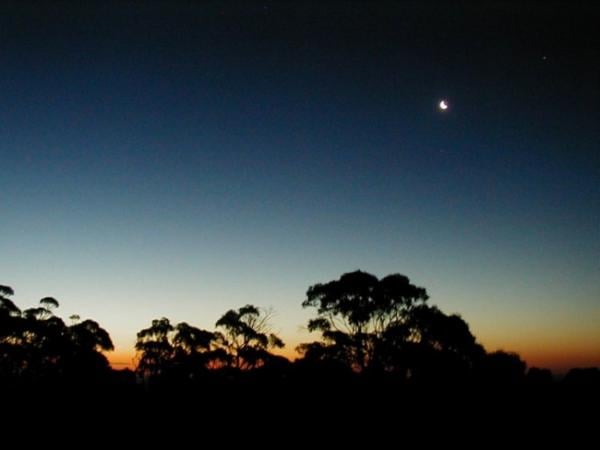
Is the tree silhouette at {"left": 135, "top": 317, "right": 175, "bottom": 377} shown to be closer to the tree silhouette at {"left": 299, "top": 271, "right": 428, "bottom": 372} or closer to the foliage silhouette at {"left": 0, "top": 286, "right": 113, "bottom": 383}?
the foliage silhouette at {"left": 0, "top": 286, "right": 113, "bottom": 383}

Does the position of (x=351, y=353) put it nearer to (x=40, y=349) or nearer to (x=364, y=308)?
(x=364, y=308)

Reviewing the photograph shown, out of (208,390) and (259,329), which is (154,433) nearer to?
(208,390)

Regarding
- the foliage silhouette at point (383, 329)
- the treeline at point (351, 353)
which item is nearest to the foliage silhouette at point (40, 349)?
the treeline at point (351, 353)

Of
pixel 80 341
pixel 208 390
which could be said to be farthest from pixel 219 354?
pixel 208 390

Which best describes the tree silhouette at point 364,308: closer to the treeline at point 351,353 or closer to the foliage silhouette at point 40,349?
the treeline at point 351,353

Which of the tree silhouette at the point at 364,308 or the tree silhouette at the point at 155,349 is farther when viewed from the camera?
the tree silhouette at the point at 155,349

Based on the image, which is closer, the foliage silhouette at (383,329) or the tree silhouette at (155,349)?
the foliage silhouette at (383,329)

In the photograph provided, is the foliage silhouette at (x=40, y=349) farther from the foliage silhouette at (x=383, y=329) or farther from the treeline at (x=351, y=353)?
the foliage silhouette at (x=383, y=329)

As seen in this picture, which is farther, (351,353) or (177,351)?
(177,351)

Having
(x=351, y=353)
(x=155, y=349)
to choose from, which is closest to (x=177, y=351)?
(x=155, y=349)

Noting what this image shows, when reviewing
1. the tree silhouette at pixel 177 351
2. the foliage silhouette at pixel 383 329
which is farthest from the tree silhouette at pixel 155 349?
the foliage silhouette at pixel 383 329

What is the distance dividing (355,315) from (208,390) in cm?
1632

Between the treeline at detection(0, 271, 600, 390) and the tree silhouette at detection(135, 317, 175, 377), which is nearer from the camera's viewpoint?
the treeline at detection(0, 271, 600, 390)

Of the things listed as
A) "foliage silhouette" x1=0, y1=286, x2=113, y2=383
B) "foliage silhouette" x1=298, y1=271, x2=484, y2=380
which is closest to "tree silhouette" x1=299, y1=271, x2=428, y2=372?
"foliage silhouette" x1=298, y1=271, x2=484, y2=380
